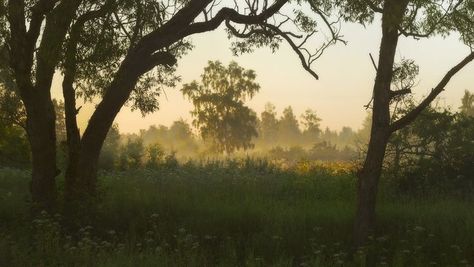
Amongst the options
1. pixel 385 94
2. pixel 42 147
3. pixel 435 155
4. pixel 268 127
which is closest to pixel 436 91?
pixel 385 94

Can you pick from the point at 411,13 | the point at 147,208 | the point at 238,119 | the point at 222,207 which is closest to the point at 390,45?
the point at 411,13

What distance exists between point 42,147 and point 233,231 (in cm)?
476

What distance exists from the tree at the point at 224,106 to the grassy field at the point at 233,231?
149ft

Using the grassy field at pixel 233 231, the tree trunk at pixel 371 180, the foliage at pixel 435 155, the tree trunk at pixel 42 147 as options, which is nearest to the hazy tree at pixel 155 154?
the grassy field at pixel 233 231

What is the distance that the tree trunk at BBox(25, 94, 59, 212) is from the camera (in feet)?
44.1

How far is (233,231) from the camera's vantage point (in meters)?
12.1

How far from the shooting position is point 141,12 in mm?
13359

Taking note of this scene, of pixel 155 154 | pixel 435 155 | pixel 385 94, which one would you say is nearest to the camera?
pixel 385 94

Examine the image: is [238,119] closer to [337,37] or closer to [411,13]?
[337,37]

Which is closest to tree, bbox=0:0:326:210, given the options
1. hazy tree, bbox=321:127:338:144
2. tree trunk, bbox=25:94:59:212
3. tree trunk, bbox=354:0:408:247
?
tree trunk, bbox=25:94:59:212

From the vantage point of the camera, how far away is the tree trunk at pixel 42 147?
1345 centimetres

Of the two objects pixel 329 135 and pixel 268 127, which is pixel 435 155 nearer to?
pixel 268 127

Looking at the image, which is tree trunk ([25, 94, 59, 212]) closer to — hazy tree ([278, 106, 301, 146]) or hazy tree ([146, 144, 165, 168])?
hazy tree ([146, 144, 165, 168])

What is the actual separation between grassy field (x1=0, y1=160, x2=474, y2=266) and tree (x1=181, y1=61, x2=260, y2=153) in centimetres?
4548
